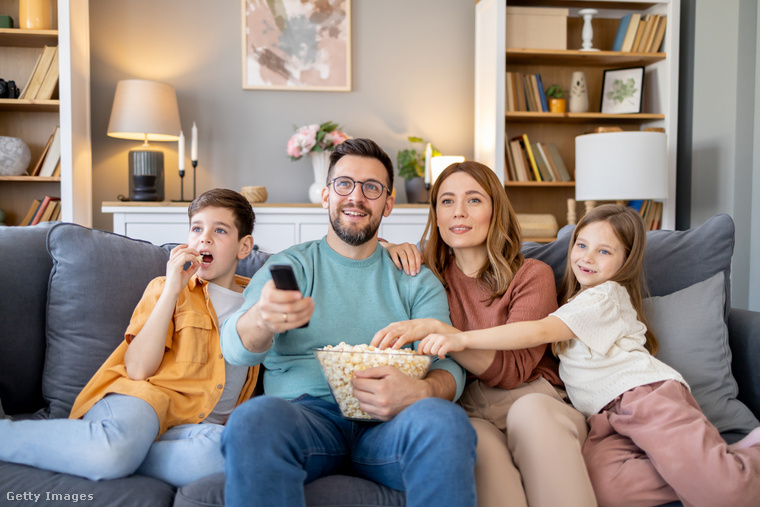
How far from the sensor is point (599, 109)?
392cm

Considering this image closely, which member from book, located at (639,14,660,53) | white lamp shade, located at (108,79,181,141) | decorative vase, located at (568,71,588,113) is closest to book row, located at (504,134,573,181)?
decorative vase, located at (568,71,588,113)

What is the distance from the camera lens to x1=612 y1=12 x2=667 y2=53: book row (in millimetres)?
3629

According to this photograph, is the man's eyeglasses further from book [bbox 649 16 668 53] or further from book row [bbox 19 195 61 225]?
book [bbox 649 16 668 53]

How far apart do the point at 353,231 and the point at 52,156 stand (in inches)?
Answer: 105

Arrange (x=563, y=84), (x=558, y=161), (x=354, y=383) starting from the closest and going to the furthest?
(x=354, y=383)
(x=558, y=161)
(x=563, y=84)

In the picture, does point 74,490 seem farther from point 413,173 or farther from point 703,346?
point 413,173

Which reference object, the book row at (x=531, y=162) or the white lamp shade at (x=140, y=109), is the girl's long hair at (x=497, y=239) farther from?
the white lamp shade at (x=140, y=109)

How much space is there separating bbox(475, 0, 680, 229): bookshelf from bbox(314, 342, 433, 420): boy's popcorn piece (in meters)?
2.49

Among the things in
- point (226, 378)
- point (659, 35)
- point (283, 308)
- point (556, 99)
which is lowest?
point (226, 378)

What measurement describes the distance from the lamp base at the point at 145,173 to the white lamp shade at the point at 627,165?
2470mm

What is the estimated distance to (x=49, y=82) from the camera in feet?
10.9

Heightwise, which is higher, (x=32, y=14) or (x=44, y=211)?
(x=32, y=14)

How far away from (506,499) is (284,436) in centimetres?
47

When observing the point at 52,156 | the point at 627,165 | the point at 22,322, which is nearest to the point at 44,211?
the point at 52,156
